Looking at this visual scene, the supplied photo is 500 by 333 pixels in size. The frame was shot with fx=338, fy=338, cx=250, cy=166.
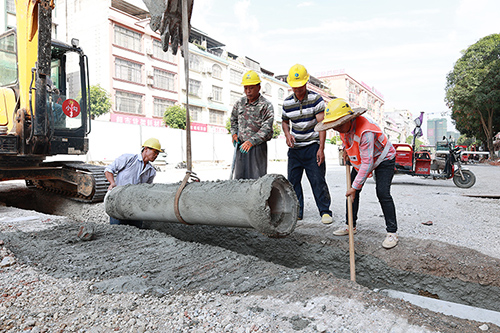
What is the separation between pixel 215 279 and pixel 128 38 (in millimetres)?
27481

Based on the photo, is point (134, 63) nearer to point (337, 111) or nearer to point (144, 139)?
point (144, 139)

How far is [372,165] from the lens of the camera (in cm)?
307

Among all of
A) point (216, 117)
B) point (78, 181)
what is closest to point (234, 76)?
point (216, 117)

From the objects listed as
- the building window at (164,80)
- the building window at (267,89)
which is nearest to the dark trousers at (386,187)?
the building window at (164,80)

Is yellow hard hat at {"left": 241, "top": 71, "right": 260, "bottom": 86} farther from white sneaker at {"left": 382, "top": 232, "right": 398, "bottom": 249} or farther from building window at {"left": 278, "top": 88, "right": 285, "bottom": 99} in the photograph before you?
building window at {"left": 278, "top": 88, "right": 285, "bottom": 99}

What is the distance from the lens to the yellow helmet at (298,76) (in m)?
3.81

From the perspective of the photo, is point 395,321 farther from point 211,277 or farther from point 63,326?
point 63,326

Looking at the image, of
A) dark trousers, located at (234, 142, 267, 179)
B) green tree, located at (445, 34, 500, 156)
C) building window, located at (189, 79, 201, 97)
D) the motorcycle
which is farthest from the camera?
building window, located at (189, 79, 201, 97)

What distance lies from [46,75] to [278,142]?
92.6 feet

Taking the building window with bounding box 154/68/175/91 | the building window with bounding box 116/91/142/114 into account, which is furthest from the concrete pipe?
the building window with bounding box 154/68/175/91

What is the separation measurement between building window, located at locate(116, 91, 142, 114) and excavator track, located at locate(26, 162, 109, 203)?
19.8m

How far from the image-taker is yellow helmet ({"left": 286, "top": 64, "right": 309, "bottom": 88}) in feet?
12.5

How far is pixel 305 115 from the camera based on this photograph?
3.96 meters

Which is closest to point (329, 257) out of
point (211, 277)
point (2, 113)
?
point (211, 277)
